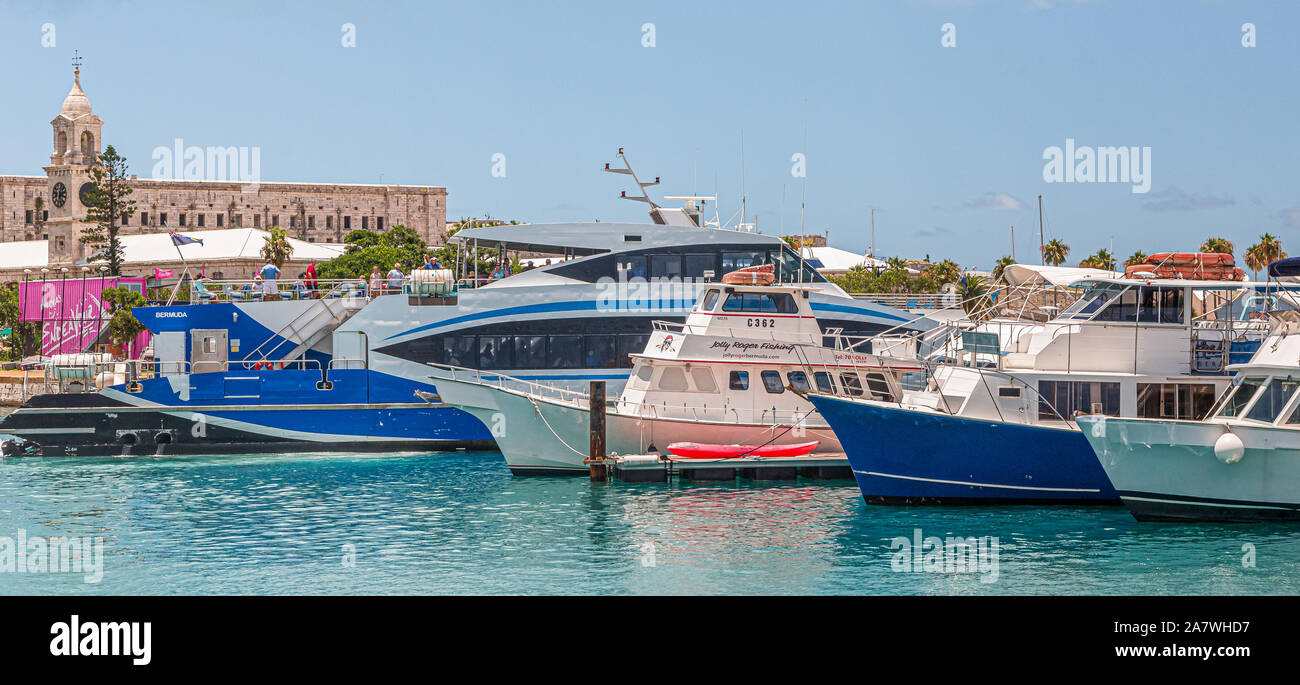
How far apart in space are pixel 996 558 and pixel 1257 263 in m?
46.3

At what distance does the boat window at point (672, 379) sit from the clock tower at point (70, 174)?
104 meters

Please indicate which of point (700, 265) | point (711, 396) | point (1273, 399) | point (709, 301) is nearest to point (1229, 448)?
point (1273, 399)

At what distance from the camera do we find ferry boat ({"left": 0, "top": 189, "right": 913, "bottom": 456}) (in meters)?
35.4

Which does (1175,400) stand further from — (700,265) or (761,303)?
(700,265)

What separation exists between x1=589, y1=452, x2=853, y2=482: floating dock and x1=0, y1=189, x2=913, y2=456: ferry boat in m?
6.80

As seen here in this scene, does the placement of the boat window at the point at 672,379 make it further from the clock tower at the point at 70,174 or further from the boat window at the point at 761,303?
the clock tower at the point at 70,174

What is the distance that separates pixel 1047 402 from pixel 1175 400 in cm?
272

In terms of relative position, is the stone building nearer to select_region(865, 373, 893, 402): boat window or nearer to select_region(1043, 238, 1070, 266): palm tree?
select_region(1043, 238, 1070, 266): palm tree

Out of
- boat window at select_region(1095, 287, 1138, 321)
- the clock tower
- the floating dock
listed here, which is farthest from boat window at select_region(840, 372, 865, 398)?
the clock tower

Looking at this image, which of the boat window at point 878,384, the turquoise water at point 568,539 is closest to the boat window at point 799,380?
the boat window at point 878,384

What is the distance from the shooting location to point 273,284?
3781cm

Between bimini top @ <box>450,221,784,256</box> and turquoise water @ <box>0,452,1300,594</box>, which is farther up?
bimini top @ <box>450,221,784,256</box>
